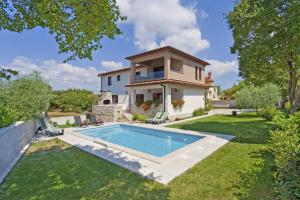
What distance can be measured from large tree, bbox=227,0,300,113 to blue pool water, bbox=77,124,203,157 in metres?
5.94

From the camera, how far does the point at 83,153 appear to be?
788cm

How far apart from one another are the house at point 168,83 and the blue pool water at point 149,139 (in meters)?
4.95

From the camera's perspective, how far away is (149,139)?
12.5 metres

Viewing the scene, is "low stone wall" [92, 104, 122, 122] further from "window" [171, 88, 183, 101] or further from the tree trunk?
the tree trunk

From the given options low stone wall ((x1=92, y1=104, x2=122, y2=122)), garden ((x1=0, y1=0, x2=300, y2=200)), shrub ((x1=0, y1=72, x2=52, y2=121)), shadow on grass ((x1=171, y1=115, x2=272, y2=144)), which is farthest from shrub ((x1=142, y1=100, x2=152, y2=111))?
garden ((x1=0, y1=0, x2=300, y2=200))

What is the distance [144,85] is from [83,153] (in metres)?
13.2

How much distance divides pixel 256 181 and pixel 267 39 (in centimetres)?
790

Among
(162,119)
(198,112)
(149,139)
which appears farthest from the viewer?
(198,112)

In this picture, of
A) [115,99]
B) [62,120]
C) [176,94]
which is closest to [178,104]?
[176,94]

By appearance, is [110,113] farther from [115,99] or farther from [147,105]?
[115,99]

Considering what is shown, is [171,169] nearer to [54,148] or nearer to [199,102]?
[54,148]

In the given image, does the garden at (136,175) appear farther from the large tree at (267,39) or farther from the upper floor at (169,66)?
the upper floor at (169,66)

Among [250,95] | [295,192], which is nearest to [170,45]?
[250,95]

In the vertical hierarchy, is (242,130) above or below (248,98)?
below
